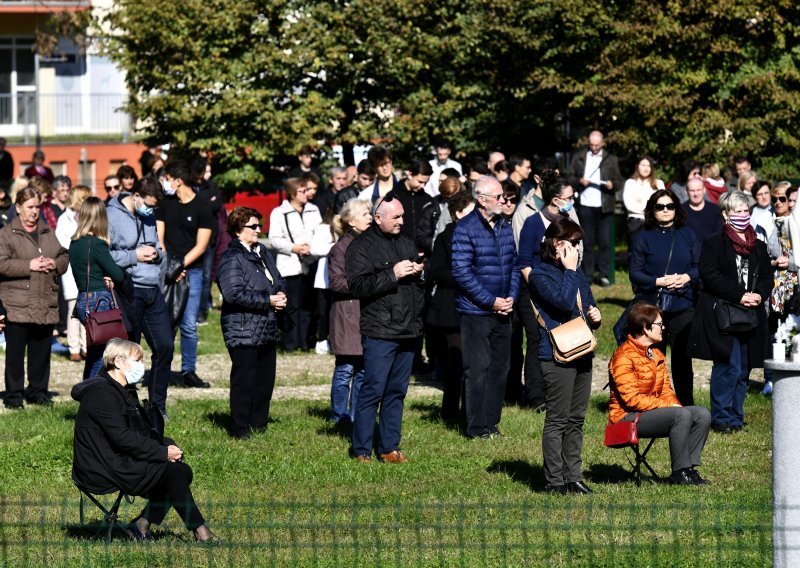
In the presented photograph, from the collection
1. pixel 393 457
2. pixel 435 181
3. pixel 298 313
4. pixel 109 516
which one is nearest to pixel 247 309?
pixel 393 457

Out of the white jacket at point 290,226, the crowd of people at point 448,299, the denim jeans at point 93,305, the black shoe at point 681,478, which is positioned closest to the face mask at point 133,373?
the crowd of people at point 448,299

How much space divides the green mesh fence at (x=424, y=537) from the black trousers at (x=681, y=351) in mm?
3110

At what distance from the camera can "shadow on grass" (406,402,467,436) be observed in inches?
511

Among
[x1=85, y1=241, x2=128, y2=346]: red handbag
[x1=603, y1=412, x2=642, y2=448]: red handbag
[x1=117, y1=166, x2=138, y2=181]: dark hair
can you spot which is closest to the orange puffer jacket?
[x1=603, y1=412, x2=642, y2=448]: red handbag

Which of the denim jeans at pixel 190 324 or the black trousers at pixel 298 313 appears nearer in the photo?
the denim jeans at pixel 190 324

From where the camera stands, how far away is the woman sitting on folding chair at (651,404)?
1061 cm

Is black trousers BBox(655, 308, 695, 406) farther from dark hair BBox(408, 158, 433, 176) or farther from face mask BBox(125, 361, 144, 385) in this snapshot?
face mask BBox(125, 361, 144, 385)

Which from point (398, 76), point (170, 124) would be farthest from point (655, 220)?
point (170, 124)

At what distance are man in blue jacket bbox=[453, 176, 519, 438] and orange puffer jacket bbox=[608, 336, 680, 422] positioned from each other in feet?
4.86

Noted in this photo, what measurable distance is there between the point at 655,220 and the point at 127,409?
5.35 m

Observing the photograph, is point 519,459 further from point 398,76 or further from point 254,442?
point 398,76

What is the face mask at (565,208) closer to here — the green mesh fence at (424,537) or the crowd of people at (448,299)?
the crowd of people at (448,299)

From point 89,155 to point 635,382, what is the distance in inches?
1280

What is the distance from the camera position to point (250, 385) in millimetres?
12422
